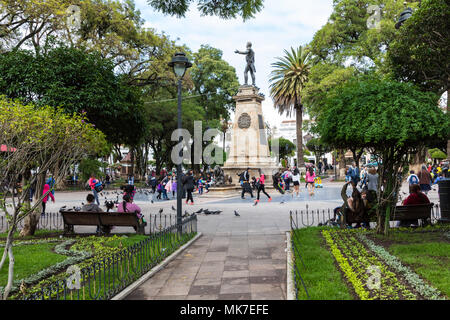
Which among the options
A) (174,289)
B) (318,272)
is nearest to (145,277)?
(174,289)

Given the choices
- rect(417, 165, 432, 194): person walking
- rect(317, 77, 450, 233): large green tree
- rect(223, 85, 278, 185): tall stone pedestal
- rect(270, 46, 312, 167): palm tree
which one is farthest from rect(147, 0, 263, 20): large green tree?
rect(270, 46, 312, 167): palm tree

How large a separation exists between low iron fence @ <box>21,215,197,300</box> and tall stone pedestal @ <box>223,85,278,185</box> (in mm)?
15266

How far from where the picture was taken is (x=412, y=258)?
19.2 ft

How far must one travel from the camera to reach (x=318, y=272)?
5.27m

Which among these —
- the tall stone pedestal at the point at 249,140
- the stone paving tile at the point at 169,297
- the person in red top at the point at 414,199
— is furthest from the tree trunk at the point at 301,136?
the stone paving tile at the point at 169,297

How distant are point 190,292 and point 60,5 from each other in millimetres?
20388

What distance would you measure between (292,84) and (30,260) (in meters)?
34.5

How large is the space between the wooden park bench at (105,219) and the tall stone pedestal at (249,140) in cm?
1558

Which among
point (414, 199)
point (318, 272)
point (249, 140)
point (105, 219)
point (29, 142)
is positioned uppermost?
point (249, 140)

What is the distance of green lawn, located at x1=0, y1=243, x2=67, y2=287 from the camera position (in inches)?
231

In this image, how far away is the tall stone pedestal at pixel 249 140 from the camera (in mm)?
24141

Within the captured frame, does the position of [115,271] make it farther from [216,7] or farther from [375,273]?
[216,7]
